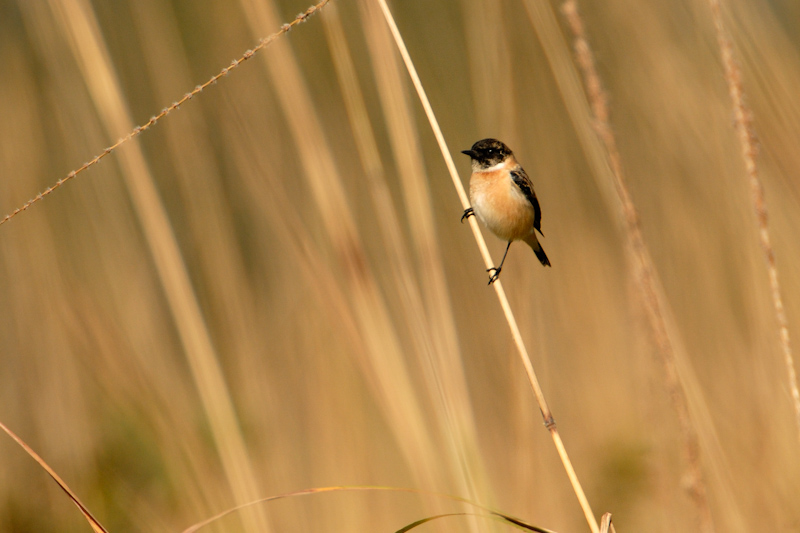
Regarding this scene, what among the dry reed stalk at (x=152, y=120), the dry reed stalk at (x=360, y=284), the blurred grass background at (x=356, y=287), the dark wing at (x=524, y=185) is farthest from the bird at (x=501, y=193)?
the dry reed stalk at (x=152, y=120)

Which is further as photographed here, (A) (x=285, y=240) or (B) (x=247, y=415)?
(B) (x=247, y=415)

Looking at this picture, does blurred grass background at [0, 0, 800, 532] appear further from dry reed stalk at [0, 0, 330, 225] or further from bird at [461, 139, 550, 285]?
dry reed stalk at [0, 0, 330, 225]

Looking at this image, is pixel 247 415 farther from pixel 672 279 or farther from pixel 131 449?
pixel 672 279

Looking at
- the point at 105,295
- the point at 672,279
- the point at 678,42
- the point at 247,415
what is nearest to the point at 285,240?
the point at 247,415

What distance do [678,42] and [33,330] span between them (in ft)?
8.22

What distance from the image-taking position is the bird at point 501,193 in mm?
2535

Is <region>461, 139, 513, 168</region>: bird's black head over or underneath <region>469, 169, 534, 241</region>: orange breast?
over

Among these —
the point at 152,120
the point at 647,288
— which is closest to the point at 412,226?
the point at 647,288

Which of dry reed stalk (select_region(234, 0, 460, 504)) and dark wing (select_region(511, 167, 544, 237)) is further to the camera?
dark wing (select_region(511, 167, 544, 237))

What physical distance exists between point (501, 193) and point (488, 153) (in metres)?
0.19

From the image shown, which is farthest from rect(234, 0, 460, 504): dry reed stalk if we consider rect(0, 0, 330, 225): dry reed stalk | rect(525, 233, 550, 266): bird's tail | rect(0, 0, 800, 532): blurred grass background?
rect(525, 233, 550, 266): bird's tail

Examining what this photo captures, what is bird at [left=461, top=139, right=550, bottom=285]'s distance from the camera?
2.54 m

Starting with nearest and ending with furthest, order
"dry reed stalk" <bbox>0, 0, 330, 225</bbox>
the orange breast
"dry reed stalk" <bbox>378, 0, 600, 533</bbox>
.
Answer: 1. "dry reed stalk" <bbox>0, 0, 330, 225</bbox>
2. "dry reed stalk" <bbox>378, 0, 600, 533</bbox>
3. the orange breast

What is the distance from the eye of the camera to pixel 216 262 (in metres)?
2.03
